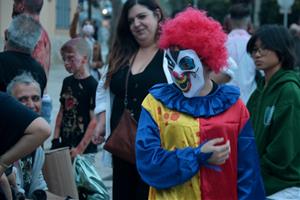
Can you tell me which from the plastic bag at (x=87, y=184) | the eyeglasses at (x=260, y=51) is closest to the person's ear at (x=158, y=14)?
the eyeglasses at (x=260, y=51)

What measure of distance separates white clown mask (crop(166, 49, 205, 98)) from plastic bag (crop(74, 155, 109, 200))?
221 cm

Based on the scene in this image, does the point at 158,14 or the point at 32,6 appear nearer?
the point at 158,14

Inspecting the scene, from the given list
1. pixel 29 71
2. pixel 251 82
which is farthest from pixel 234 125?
pixel 251 82

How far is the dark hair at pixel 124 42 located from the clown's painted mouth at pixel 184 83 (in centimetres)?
151

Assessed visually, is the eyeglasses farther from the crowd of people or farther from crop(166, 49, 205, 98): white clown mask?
crop(166, 49, 205, 98): white clown mask

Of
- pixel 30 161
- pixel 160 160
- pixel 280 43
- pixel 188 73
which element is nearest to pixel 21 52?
pixel 30 161

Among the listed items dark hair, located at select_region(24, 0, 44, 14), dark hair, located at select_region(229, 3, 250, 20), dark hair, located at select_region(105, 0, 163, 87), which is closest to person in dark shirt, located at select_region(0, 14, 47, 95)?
dark hair, located at select_region(24, 0, 44, 14)

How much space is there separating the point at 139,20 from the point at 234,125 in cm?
178

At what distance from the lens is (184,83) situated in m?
4.12

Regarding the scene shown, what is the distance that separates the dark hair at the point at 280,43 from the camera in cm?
510

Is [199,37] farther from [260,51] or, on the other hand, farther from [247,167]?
[260,51]

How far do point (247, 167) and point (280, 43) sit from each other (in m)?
1.23

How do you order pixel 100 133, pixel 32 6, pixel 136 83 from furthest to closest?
pixel 32 6 → pixel 100 133 → pixel 136 83

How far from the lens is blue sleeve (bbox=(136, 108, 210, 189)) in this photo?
12.9 feet
